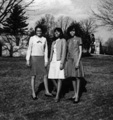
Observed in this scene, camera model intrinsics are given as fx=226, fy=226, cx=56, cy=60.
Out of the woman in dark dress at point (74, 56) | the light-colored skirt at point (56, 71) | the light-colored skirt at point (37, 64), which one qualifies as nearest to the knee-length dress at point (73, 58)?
the woman in dark dress at point (74, 56)

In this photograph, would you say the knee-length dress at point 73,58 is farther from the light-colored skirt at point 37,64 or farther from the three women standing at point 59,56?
the light-colored skirt at point 37,64

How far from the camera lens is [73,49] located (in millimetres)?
5773

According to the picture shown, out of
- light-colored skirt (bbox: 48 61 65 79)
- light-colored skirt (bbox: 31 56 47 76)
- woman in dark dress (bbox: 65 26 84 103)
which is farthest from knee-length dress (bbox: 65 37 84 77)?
light-colored skirt (bbox: 31 56 47 76)

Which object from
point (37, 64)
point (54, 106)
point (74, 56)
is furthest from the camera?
point (37, 64)

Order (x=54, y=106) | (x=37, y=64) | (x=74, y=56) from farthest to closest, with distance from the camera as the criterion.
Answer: (x=37, y=64) < (x=74, y=56) < (x=54, y=106)

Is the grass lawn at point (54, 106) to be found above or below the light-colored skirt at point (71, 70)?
below

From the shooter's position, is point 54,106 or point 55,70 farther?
point 55,70

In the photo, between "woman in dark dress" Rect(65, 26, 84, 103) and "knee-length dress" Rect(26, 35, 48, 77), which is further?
"knee-length dress" Rect(26, 35, 48, 77)

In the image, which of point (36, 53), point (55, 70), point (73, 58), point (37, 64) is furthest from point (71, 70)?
point (36, 53)

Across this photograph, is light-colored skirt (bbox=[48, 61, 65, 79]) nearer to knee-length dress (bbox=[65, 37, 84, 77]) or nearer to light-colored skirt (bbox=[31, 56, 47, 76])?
knee-length dress (bbox=[65, 37, 84, 77])

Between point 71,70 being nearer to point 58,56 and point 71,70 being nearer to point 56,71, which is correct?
point 56,71

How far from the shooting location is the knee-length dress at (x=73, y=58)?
226 inches

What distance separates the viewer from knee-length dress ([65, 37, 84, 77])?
5730 mm

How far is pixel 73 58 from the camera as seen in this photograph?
582cm
